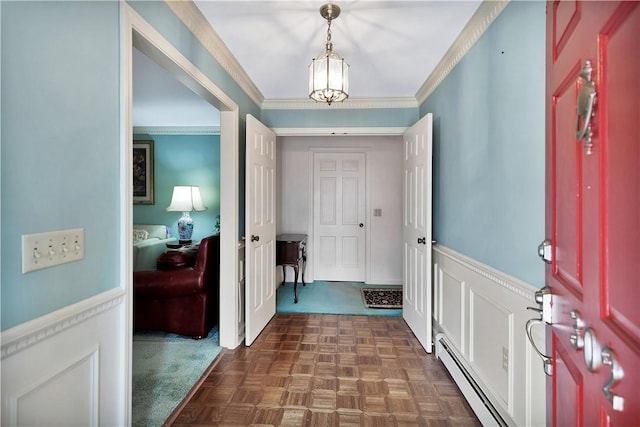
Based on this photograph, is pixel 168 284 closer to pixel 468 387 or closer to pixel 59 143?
pixel 59 143

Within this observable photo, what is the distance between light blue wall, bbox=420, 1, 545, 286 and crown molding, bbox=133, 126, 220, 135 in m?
3.54

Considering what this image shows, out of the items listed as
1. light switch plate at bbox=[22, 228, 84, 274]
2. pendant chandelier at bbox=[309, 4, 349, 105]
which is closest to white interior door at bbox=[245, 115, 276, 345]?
pendant chandelier at bbox=[309, 4, 349, 105]

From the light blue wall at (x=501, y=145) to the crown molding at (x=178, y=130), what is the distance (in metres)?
3.54

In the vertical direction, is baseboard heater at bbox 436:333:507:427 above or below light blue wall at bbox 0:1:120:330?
below

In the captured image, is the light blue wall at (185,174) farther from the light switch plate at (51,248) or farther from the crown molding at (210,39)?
the light switch plate at (51,248)

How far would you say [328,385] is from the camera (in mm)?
2061

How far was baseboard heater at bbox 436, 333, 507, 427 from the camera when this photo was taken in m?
1.62

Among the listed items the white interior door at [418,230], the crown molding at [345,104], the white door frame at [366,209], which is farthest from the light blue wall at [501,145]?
the white door frame at [366,209]

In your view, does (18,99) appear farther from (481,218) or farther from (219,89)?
(481,218)

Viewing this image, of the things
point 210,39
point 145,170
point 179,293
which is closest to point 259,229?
point 179,293

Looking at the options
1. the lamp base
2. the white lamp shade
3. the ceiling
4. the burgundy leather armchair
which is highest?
the ceiling

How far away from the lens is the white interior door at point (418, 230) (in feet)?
8.24

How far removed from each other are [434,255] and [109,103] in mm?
2474

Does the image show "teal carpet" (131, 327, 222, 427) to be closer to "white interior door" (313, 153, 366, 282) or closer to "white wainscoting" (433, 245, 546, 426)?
"white wainscoting" (433, 245, 546, 426)
